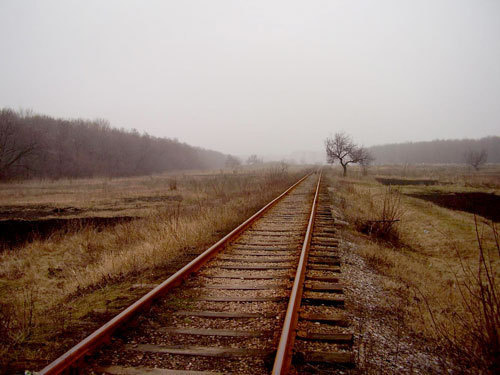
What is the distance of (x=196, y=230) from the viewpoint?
725 centimetres

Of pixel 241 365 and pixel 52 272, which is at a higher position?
pixel 241 365

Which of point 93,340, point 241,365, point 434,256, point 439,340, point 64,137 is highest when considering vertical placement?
point 64,137

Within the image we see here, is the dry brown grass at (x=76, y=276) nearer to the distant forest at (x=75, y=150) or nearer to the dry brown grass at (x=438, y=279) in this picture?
the dry brown grass at (x=438, y=279)

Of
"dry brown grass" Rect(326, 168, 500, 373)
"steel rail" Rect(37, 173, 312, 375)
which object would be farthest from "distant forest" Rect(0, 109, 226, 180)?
"dry brown grass" Rect(326, 168, 500, 373)

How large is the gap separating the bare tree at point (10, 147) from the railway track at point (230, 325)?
41602 millimetres

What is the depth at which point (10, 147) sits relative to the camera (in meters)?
37.8

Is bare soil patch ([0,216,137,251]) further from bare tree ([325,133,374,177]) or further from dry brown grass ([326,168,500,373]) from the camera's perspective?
bare tree ([325,133,374,177])

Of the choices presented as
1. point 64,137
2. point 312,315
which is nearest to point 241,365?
point 312,315

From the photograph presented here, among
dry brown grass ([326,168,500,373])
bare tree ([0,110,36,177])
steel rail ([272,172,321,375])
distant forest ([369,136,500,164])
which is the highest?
distant forest ([369,136,500,164])

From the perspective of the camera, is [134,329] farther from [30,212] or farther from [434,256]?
[30,212]

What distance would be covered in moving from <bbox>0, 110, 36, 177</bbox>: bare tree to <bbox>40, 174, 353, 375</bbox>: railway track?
136ft

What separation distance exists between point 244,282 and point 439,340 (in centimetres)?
240

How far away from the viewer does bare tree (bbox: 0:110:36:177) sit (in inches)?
1435

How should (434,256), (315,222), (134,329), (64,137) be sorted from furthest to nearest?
(64,137) → (434,256) → (315,222) → (134,329)
